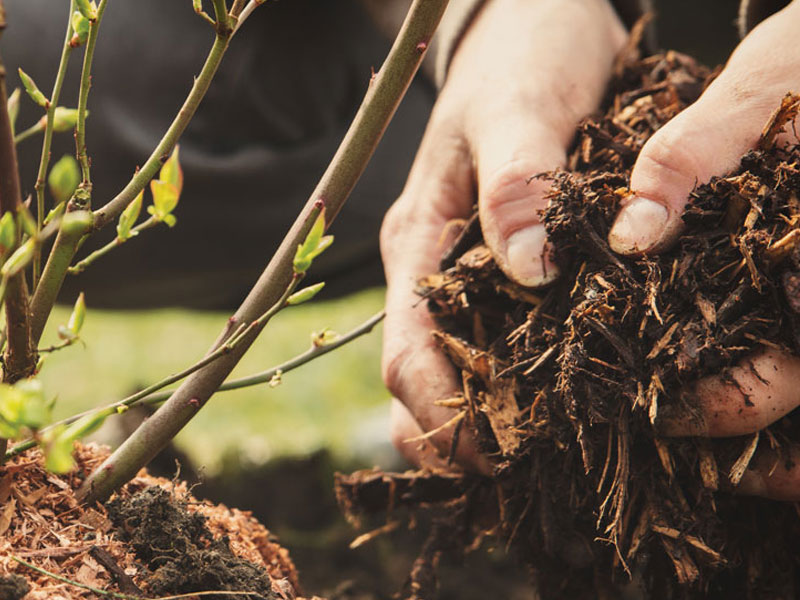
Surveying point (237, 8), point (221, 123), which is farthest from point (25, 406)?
point (221, 123)

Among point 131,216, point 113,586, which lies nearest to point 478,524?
point 113,586

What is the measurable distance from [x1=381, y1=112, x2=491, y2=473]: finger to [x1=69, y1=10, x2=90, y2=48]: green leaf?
632 millimetres

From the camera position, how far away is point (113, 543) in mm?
890

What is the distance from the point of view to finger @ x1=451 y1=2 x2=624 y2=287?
1115mm

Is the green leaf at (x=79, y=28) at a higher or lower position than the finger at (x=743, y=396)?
higher

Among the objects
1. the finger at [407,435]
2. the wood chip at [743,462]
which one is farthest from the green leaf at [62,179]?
the finger at [407,435]

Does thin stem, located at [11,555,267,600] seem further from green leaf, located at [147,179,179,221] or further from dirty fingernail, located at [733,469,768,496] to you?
dirty fingernail, located at [733,469,768,496]

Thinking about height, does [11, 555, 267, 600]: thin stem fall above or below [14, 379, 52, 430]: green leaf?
below

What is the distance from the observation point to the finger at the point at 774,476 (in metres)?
1.01

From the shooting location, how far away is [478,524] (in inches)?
52.8

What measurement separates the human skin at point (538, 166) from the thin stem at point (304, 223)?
1.00 ft

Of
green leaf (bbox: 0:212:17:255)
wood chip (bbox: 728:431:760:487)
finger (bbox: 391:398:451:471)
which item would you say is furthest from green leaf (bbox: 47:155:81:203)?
finger (bbox: 391:398:451:471)

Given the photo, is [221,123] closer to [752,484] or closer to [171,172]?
[171,172]

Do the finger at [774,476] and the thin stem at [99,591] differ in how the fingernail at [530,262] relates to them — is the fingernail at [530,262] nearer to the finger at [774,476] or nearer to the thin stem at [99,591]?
the finger at [774,476]
